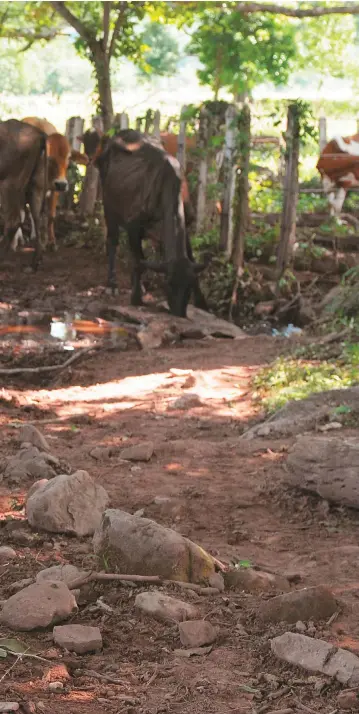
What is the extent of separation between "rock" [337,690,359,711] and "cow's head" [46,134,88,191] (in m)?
13.0

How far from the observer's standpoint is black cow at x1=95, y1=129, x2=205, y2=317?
39.0ft

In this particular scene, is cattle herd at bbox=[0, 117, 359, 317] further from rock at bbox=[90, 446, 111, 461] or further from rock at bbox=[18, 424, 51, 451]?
rock at bbox=[18, 424, 51, 451]

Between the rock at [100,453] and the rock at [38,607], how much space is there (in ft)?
8.06

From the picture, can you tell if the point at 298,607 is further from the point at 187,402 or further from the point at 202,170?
the point at 202,170

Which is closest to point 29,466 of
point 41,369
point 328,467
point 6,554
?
point 6,554

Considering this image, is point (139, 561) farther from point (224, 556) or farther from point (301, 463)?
point (301, 463)

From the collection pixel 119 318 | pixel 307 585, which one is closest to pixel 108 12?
pixel 119 318

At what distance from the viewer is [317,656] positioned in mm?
3141

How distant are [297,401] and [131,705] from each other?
400 centimetres

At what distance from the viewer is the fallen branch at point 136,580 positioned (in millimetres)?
3664

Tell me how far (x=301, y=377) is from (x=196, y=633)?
4844 millimetres

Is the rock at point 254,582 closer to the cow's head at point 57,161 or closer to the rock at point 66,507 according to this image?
the rock at point 66,507

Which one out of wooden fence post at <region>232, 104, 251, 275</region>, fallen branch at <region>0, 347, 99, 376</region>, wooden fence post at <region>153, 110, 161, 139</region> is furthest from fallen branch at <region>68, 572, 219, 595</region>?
wooden fence post at <region>153, 110, 161, 139</region>

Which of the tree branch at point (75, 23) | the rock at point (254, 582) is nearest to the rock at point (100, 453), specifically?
the rock at point (254, 582)
